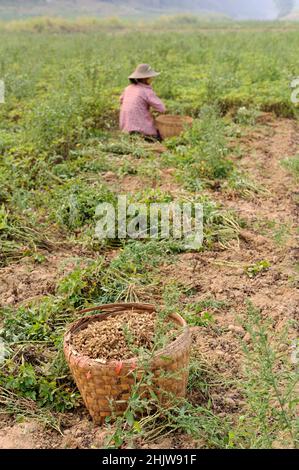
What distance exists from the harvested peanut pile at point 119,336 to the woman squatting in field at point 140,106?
470cm

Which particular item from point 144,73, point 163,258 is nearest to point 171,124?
point 144,73

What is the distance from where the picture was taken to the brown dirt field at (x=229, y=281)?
9.60 ft

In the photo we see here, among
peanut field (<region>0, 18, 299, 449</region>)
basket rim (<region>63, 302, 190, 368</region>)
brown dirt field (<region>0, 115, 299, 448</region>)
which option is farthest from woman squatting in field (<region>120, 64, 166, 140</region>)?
basket rim (<region>63, 302, 190, 368</region>)

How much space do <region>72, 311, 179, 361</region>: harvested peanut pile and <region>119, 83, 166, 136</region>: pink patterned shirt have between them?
4.70 meters

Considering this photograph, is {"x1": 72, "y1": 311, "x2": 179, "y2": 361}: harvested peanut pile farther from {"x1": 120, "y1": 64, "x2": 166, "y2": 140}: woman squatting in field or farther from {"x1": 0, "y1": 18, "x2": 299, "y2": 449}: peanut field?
{"x1": 120, "y1": 64, "x2": 166, "y2": 140}: woman squatting in field

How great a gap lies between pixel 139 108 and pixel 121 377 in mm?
5201

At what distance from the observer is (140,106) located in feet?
24.8

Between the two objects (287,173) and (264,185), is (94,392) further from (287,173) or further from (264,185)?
(287,173)

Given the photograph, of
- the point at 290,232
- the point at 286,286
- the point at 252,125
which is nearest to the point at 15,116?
the point at 252,125

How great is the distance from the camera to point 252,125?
8.20m

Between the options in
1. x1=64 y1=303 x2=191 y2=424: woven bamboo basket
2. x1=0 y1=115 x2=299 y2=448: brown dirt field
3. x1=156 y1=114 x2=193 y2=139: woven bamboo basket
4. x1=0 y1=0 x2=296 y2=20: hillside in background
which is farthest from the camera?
x1=0 y1=0 x2=296 y2=20: hillside in background

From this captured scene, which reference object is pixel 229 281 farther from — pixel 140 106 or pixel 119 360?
pixel 140 106

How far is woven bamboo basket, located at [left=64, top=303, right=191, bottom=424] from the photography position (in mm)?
2785

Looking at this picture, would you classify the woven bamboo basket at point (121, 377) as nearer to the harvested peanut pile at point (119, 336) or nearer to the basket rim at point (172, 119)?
the harvested peanut pile at point (119, 336)
